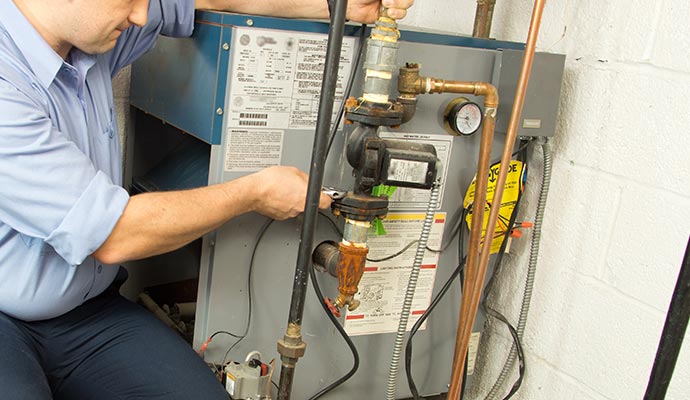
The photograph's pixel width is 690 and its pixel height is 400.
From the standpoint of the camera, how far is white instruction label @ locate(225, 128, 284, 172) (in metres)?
1.24

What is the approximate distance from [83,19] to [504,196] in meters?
0.85

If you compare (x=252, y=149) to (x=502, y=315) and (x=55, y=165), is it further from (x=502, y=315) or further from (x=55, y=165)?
(x=502, y=315)

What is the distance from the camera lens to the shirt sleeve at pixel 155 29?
1.29 m

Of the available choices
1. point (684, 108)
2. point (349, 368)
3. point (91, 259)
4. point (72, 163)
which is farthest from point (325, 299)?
point (684, 108)

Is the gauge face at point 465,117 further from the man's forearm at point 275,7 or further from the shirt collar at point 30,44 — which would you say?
the shirt collar at point 30,44

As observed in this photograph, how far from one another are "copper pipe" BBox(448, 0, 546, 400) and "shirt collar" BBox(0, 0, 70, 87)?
747mm

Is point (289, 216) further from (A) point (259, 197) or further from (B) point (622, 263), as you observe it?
→ (B) point (622, 263)


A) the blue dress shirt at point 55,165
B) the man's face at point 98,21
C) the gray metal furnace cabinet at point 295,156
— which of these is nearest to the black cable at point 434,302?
the gray metal furnace cabinet at point 295,156

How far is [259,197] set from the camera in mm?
1195

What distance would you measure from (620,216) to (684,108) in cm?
23

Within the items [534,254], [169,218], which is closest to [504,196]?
[534,254]

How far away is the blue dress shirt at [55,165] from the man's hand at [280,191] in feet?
0.71

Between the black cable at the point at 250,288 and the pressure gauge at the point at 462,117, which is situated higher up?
the pressure gauge at the point at 462,117

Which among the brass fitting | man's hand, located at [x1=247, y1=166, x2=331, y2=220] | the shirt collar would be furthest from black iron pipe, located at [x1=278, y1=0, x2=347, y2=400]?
the shirt collar
